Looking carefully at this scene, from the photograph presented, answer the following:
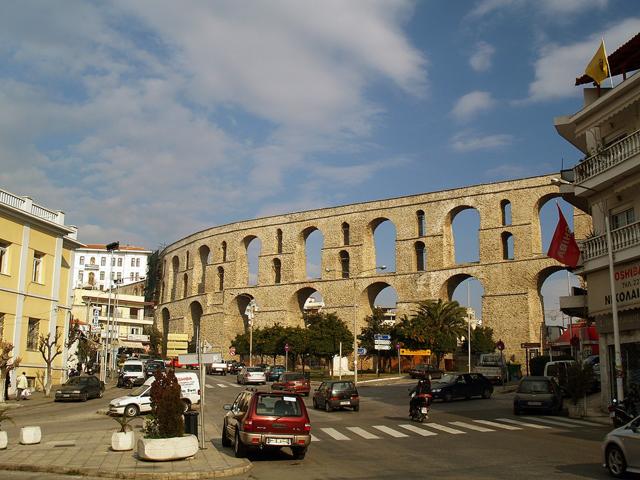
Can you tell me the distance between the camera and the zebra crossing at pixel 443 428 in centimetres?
1879

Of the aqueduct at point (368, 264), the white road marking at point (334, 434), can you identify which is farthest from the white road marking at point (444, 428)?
the aqueduct at point (368, 264)

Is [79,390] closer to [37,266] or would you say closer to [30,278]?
[30,278]

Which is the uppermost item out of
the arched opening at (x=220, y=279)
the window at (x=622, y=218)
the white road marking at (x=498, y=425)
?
the arched opening at (x=220, y=279)

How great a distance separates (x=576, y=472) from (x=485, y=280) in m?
51.2

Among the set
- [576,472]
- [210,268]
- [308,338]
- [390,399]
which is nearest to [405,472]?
[576,472]

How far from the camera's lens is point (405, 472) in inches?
467

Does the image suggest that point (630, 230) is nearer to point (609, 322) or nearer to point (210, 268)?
point (609, 322)

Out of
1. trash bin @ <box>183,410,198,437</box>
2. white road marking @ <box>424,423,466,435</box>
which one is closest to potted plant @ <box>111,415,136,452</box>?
trash bin @ <box>183,410,198,437</box>

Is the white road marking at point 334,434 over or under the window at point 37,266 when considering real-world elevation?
under

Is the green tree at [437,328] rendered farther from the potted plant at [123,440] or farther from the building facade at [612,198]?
the potted plant at [123,440]

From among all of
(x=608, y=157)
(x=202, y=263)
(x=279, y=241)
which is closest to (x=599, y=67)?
(x=608, y=157)

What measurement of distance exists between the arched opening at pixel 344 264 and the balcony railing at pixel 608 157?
4816cm

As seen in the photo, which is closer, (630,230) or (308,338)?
(630,230)

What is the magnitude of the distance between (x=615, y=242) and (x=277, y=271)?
5872 cm
